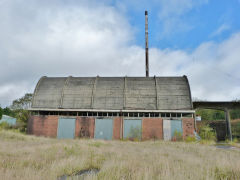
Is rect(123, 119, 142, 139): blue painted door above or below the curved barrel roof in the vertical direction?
below

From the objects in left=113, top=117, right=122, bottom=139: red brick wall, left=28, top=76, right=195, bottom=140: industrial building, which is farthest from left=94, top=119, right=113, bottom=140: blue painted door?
left=113, top=117, right=122, bottom=139: red brick wall

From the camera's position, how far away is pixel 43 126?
2069 centimetres

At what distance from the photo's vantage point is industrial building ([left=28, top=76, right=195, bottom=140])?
771 inches

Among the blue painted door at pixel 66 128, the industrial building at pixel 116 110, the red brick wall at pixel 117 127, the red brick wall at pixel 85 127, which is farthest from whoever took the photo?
the blue painted door at pixel 66 128

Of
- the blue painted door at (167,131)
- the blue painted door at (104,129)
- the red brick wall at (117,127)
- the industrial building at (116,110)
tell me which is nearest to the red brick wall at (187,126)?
the industrial building at (116,110)

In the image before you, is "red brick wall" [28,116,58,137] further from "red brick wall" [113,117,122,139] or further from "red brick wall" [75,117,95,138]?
"red brick wall" [113,117,122,139]

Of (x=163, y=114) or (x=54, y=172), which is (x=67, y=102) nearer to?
(x=163, y=114)

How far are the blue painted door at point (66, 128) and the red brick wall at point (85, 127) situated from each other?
0.52m

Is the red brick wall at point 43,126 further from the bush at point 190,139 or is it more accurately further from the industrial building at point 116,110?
the bush at point 190,139

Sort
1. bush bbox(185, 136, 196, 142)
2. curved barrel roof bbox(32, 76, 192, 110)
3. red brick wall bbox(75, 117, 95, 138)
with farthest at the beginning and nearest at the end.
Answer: curved barrel roof bbox(32, 76, 192, 110) < red brick wall bbox(75, 117, 95, 138) < bush bbox(185, 136, 196, 142)

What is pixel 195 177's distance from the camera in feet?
14.4

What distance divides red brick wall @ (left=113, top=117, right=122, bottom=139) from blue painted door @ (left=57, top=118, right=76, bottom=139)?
16.0ft

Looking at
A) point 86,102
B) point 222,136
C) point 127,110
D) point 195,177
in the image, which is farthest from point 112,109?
point 222,136

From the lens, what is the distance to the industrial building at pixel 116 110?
19578mm
